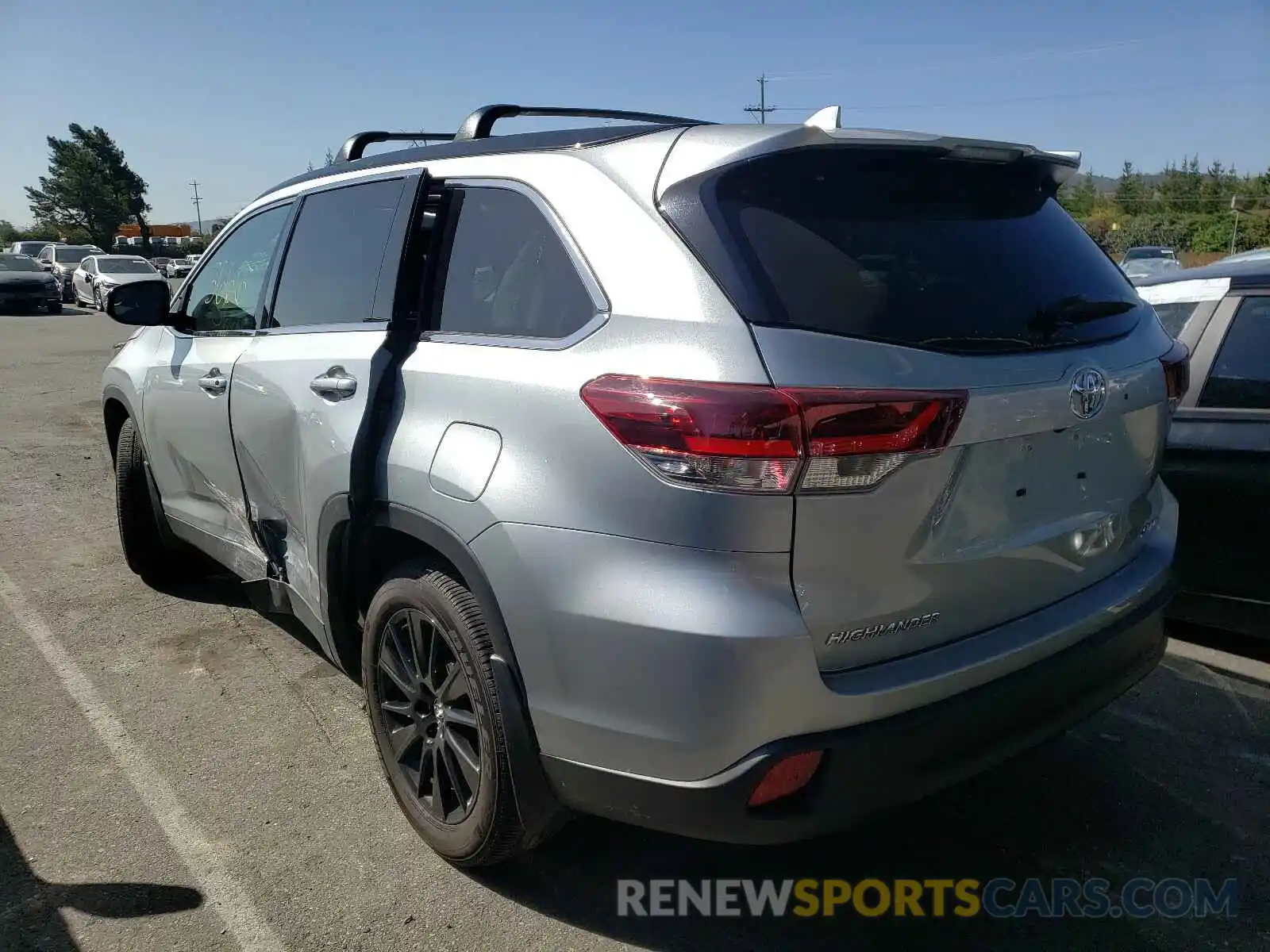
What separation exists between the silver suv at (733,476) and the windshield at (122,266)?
2962 cm

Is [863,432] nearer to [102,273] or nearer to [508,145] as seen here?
[508,145]

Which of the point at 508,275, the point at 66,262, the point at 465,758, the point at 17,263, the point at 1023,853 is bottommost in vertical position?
the point at 1023,853

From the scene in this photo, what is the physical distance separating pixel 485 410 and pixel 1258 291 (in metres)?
3.23

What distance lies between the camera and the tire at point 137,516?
4742mm

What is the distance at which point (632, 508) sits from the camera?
2.02 meters

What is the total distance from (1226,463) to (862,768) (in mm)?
2577

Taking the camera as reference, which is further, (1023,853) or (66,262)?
(66,262)

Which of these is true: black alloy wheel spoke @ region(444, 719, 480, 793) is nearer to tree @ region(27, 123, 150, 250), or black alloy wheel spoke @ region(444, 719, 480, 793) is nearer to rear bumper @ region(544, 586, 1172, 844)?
rear bumper @ region(544, 586, 1172, 844)

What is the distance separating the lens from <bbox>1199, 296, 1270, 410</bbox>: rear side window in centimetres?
380

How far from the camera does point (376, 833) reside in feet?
9.53

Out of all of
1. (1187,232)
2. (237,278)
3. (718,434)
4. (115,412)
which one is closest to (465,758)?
(718,434)

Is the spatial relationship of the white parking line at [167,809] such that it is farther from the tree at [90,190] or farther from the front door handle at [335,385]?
the tree at [90,190]

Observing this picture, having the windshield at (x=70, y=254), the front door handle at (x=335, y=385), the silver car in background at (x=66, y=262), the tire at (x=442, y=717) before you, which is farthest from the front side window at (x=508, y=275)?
the windshield at (x=70, y=254)

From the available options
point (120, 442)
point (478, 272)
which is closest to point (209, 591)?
point (120, 442)
